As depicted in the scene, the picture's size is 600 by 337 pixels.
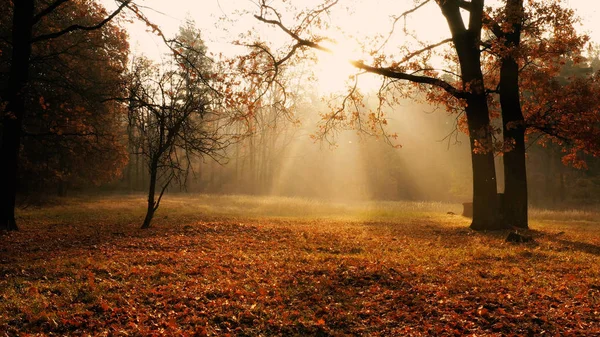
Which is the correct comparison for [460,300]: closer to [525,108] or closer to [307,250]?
[307,250]

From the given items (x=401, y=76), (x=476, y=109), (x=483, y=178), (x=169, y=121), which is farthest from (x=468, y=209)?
(x=169, y=121)

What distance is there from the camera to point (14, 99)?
11.7 metres

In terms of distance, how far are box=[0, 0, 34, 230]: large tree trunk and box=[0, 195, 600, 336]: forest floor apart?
4.62 ft

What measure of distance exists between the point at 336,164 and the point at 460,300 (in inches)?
2063

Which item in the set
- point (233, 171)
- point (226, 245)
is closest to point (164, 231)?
point (226, 245)

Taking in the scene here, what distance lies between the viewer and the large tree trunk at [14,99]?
11.7m

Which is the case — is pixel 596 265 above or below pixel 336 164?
below

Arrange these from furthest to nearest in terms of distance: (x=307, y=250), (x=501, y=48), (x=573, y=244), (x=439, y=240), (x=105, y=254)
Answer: (x=501, y=48), (x=439, y=240), (x=573, y=244), (x=307, y=250), (x=105, y=254)

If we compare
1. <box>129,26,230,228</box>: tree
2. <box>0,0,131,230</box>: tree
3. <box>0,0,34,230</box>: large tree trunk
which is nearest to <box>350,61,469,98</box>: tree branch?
<box>129,26,230,228</box>: tree

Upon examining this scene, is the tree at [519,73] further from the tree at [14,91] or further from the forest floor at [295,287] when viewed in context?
the tree at [14,91]

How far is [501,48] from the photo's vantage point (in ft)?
40.5

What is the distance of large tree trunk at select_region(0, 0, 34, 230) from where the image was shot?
38.5ft

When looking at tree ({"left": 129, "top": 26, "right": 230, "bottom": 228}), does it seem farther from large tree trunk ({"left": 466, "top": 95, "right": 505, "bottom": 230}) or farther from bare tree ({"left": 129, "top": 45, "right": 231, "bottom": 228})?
large tree trunk ({"left": 466, "top": 95, "right": 505, "bottom": 230})

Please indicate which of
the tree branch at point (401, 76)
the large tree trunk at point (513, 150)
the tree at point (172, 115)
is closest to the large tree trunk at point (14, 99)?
the tree at point (172, 115)
